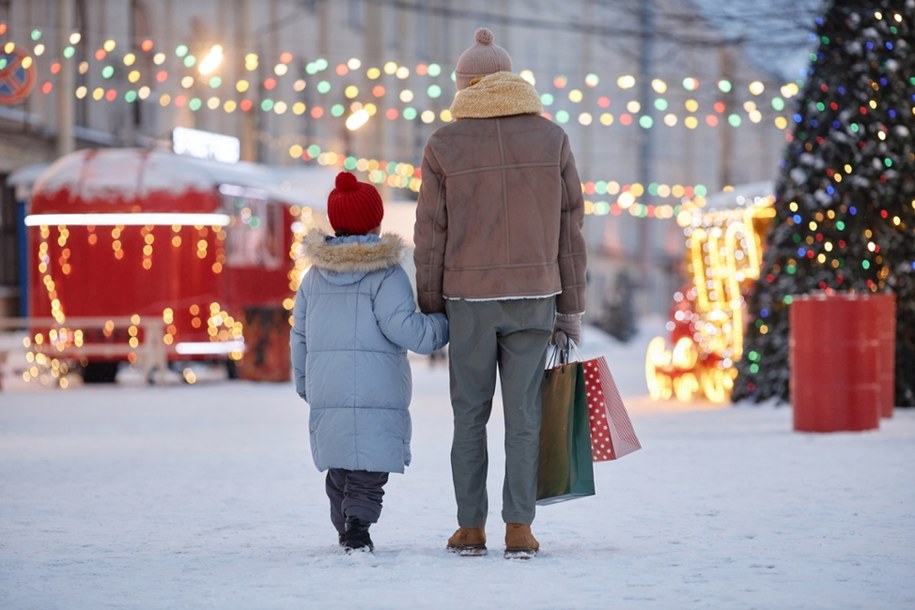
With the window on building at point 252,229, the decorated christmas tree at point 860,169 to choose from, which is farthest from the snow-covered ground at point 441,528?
the window on building at point 252,229

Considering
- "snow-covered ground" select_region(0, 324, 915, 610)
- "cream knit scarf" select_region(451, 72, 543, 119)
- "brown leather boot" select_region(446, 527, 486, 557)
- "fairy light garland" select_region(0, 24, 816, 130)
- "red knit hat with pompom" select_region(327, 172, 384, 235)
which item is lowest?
"snow-covered ground" select_region(0, 324, 915, 610)

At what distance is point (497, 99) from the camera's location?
639 centimetres

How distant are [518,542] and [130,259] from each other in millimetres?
15836

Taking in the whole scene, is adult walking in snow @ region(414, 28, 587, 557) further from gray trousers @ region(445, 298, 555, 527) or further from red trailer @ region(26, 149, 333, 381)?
red trailer @ region(26, 149, 333, 381)

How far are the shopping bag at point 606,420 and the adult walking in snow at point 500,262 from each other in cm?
28

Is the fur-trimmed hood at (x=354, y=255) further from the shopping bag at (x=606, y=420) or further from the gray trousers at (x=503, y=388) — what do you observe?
the shopping bag at (x=606, y=420)

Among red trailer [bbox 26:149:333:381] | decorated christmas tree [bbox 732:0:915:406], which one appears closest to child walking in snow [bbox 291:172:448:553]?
decorated christmas tree [bbox 732:0:915:406]

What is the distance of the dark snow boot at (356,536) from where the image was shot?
21.3 ft

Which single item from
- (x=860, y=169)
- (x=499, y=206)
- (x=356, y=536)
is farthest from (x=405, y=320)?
(x=860, y=169)

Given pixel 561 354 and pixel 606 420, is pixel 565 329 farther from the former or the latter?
pixel 606 420

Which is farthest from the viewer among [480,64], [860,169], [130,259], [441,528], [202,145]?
[202,145]

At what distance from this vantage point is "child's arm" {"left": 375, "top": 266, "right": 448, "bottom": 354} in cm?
642

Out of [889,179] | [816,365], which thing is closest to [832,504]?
[816,365]

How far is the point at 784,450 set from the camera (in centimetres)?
1098
